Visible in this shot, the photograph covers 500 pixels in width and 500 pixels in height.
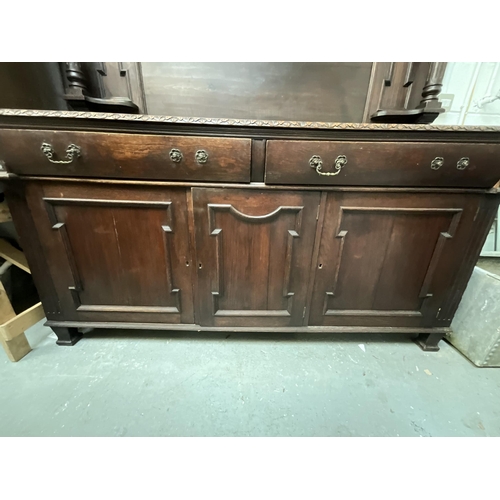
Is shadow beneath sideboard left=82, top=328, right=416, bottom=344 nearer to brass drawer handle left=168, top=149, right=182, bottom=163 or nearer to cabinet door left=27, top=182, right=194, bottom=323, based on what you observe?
cabinet door left=27, top=182, right=194, bottom=323

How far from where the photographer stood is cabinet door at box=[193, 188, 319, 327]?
80 centimetres

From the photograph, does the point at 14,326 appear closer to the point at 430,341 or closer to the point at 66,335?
the point at 66,335

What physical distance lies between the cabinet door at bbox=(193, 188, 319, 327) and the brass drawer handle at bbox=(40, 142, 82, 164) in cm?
38

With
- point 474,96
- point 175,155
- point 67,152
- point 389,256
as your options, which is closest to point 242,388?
point 389,256

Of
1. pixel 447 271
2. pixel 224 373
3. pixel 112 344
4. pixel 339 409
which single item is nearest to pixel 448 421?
pixel 339 409

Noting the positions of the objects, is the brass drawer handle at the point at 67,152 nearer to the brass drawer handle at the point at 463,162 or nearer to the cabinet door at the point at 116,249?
the cabinet door at the point at 116,249

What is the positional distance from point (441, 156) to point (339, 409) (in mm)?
918

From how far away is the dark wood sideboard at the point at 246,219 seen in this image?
0.72 meters

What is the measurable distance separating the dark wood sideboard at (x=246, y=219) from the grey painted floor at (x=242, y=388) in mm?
117

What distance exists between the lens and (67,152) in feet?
2.32

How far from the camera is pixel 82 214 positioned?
815 mm

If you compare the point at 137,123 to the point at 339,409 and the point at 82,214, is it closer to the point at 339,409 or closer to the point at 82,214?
the point at 82,214

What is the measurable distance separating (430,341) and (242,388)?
0.87m
